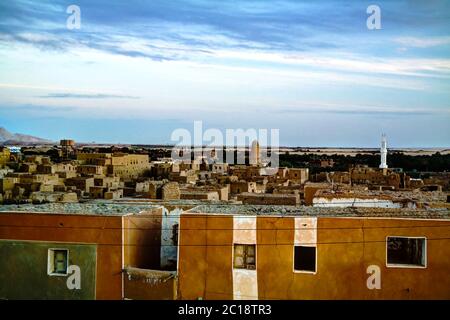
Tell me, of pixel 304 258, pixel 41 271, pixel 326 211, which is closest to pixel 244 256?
pixel 304 258

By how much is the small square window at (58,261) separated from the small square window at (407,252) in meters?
6.74

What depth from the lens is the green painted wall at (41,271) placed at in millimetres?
10695

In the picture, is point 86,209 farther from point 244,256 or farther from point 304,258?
point 304,258

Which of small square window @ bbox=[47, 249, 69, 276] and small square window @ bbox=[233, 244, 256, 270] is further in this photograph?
small square window @ bbox=[47, 249, 69, 276]

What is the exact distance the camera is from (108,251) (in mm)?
10648

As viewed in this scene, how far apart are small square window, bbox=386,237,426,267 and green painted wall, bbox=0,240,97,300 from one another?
20.4ft

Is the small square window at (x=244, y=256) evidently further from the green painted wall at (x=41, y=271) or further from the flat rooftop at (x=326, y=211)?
the green painted wall at (x=41, y=271)

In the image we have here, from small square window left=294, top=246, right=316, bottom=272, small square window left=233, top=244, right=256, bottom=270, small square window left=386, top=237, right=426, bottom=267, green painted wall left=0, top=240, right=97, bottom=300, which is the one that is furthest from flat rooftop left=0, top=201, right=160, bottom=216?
small square window left=386, top=237, right=426, bottom=267

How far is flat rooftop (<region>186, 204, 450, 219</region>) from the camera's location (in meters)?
10.7

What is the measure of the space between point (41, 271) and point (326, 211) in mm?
6356

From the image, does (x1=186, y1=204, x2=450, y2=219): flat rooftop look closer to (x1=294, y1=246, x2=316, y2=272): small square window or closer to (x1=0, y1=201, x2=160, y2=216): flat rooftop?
(x1=294, y1=246, x2=316, y2=272): small square window
